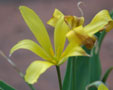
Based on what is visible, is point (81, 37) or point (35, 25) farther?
point (35, 25)

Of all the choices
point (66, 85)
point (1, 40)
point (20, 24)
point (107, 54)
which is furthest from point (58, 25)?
point (20, 24)

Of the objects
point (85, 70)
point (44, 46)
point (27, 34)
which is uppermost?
point (44, 46)

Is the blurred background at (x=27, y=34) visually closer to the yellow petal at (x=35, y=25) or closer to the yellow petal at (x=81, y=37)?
the yellow petal at (x=35, y=25)

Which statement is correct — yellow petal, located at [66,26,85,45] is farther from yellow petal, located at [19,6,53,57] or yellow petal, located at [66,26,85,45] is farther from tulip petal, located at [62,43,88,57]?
yellow petal, located at [19,6,53,57]

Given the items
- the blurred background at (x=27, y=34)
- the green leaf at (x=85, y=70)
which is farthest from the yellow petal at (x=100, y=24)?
the blurred background at (x=27, y=34)

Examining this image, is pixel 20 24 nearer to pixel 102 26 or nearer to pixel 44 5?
pixel 44 5

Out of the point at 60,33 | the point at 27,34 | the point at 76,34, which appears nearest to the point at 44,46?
the point at 60,33

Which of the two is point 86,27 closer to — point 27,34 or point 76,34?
point 76,34
